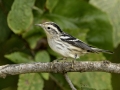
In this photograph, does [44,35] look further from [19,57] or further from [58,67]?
[58,67]

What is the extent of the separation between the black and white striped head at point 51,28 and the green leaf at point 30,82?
45cm

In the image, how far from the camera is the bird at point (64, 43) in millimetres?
4191

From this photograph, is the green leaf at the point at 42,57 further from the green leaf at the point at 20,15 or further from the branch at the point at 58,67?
the branch at the point at 58,67

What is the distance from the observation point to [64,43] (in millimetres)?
4355

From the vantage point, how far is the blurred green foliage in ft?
14.2

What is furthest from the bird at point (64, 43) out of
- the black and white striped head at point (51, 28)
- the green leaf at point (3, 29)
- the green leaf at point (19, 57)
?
the green leaf at point (3, 29)

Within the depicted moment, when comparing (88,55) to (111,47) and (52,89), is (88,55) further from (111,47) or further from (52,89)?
(52,89)

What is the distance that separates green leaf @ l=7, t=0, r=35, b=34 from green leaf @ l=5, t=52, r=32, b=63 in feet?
0.79

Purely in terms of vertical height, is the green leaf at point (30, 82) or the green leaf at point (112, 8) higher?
the green leaf at point (112, 8)

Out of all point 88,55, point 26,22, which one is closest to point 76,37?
point 88,55

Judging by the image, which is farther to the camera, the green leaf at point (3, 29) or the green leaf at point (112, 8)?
the green leaf at point (3, 29)

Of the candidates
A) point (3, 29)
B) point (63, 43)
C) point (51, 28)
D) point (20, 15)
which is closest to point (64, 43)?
point (63, 43)

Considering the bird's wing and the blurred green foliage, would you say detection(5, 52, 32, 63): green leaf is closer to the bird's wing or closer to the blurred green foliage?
the blurred green foliage

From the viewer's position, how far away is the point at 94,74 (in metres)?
4.64
